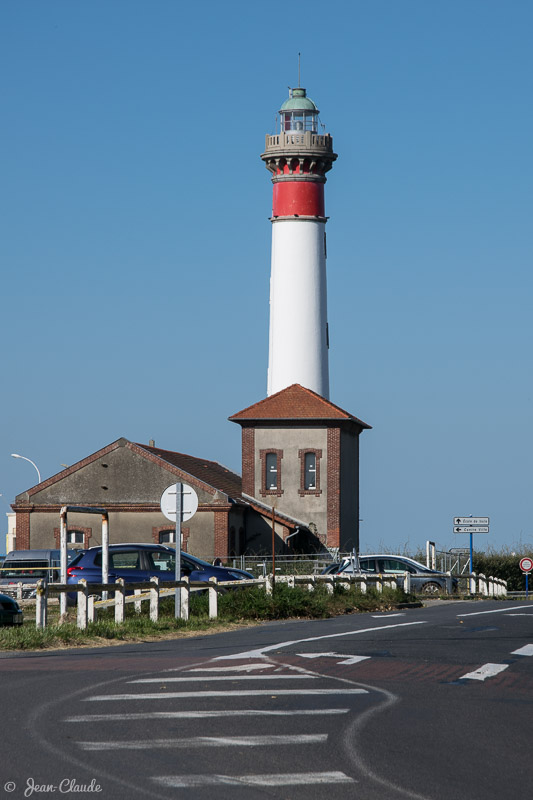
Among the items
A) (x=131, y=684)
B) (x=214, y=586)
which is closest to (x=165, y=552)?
(x=214, y=586)

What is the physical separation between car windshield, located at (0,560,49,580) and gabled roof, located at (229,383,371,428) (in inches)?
777

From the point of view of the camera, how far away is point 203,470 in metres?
57.7

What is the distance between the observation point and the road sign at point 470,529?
43.4 m

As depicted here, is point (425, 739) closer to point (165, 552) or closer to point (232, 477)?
point (165, 552)

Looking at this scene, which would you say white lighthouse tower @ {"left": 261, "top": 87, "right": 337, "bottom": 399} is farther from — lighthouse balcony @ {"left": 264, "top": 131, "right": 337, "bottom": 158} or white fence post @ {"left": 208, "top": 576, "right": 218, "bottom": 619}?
white fence post @ {"left": 208, "top": 576, "right": 218, "bottom": 619}

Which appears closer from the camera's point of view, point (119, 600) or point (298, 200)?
point (119, 600)

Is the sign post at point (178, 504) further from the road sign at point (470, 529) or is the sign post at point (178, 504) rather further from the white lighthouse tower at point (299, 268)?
the white lighthouse tower at point (299, 268)

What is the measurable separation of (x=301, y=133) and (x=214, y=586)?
4299 cm

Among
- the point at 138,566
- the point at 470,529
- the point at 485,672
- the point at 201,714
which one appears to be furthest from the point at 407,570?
the point at 201,714

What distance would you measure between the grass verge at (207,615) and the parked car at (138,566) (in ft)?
7.12

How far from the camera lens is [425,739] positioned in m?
8.95

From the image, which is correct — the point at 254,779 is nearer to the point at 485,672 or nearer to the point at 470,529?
the point at 485,672

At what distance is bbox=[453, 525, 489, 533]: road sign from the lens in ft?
142

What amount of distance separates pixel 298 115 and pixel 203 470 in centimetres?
2036
